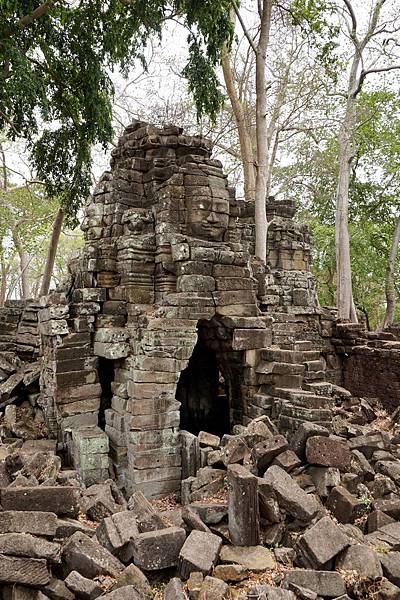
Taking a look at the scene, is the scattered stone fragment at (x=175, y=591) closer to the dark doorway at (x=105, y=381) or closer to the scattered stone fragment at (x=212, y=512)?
the scattered stone fragment at (x=212, y=512)

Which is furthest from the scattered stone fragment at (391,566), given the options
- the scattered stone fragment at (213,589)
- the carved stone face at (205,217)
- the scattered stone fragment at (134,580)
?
the carved stone face at (205,217)

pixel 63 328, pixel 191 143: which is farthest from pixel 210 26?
pixel 63 328

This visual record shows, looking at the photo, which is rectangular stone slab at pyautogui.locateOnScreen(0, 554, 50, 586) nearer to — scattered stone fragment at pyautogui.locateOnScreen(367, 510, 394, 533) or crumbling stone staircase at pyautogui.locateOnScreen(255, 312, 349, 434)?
scattered stone fragment at pyautogui.locateOnScreen(367, 510, 394, 533)

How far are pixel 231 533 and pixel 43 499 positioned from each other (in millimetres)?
1990

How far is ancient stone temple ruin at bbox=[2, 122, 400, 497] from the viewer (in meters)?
6.75

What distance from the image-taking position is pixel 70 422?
24.3 feet

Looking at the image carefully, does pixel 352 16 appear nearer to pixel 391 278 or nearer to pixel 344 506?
pixel 391 278

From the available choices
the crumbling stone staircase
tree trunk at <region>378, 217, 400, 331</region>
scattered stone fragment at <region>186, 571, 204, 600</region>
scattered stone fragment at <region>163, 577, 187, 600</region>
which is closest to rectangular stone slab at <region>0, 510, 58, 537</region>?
scattered stone fragment at <region>163, 577, 187, 600</region>

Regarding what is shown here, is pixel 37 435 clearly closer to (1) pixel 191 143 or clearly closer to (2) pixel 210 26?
(1) pixel 191 143

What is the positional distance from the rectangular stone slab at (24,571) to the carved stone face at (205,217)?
18.0ft

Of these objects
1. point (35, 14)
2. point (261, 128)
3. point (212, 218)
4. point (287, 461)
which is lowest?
point (287, 461)

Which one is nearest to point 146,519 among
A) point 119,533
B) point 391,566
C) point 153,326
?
point 119,533

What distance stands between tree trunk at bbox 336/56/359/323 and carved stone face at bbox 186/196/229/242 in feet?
30.9

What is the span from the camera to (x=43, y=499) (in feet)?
15.1
